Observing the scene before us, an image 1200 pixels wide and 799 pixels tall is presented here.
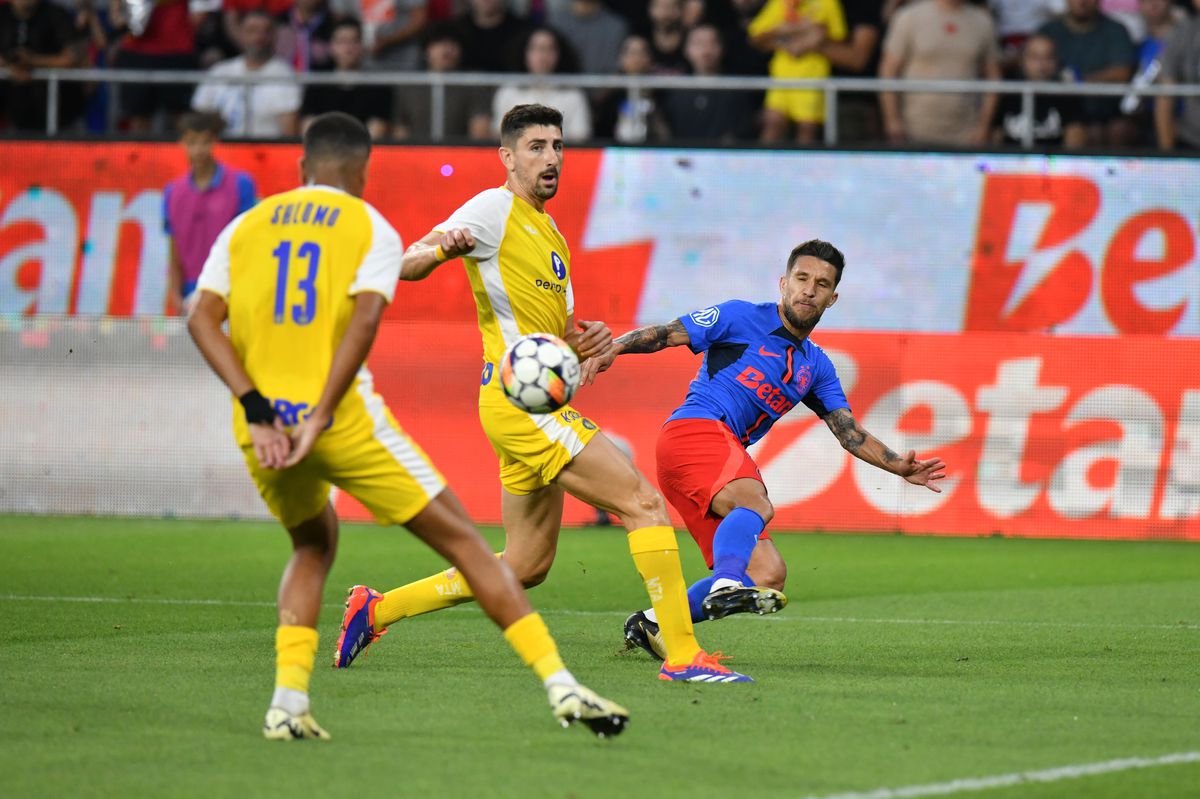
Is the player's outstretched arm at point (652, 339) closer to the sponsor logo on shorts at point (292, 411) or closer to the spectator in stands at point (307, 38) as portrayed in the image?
the sponsor logo on shorts at point (292, 411)

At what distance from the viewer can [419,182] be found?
17.1 metres

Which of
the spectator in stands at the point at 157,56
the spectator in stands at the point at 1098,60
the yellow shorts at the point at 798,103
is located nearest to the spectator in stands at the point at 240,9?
the spectator in stands at the point at 157,56

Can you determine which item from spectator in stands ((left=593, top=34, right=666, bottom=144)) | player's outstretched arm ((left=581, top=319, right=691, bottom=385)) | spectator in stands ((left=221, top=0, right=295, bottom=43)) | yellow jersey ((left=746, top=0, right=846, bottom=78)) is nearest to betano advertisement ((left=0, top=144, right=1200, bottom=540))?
spectator in stands ((left=593, top=34, right=666, bottom=144))

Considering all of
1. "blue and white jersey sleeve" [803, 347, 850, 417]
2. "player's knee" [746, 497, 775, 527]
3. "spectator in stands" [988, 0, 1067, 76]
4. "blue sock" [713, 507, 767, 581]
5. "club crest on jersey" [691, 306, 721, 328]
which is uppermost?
"spectator in stands" [988, 0, 1067, 76]

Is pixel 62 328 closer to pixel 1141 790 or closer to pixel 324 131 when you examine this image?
pixel 324 131

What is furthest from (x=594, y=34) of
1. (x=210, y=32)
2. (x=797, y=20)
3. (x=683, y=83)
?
(x=210, y=32)

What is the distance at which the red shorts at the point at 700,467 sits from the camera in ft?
27.7

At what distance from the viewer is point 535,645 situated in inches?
239

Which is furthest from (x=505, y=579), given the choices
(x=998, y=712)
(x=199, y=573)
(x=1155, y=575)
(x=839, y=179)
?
(x=839, y=179)

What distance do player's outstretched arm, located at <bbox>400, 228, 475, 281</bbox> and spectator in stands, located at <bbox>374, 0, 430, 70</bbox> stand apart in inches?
422

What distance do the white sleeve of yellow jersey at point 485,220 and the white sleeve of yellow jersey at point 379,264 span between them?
1586 millimetres

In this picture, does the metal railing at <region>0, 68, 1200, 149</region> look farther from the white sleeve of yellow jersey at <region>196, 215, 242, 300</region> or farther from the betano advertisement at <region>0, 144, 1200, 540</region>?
the white sleeve of yellow jersey at <region>196, 215, 242, 300</region>

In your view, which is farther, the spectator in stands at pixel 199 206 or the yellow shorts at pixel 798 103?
the yellow shorts at pixel 798 103

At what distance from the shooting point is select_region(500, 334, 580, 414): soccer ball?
718cm
